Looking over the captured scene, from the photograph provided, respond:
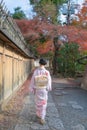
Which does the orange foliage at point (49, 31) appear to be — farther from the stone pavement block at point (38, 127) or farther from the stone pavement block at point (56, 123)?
the stone pavement block at point (38, 127)

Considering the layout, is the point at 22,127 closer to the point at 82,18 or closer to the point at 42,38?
the point at 42,38

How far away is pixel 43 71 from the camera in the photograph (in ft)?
27.1

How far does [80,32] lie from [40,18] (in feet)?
15.9

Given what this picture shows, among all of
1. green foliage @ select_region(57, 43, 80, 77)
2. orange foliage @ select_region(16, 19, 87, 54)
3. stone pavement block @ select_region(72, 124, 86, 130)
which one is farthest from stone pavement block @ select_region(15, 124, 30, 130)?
green foliage @ select_region(57, 43, 80, 77)

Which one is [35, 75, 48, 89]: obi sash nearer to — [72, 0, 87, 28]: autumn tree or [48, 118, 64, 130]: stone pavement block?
[48, 118, 64, 130]: stone pavement block

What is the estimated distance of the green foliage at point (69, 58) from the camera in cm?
3154

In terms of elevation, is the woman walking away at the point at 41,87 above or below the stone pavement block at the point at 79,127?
above

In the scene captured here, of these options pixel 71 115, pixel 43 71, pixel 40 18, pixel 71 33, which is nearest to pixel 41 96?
pixel 43 71

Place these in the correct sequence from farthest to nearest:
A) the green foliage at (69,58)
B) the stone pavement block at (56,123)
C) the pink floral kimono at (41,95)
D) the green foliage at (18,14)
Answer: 1. the green foliage at (18,14)
2. the green foliage at (69,58)
3. the pink floral kimono at (41,95)
4. the stone pavement block at (56,123)

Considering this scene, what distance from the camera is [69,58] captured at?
106 feet

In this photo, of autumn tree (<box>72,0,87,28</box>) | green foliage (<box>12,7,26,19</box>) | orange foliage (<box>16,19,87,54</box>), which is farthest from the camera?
green foliage (<box>12,7,26,19</box>)

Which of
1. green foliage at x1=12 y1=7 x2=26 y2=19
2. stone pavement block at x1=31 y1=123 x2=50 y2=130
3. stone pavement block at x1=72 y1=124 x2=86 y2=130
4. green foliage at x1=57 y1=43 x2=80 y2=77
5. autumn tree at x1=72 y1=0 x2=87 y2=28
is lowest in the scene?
stone pavement block at x1=72 y1=124 x2=86 y2=130

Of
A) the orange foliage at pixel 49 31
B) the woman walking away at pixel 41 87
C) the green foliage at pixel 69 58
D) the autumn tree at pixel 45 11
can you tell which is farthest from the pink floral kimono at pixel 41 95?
the autumn tree at pixel 45 11

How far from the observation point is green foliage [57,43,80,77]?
31544 mm
